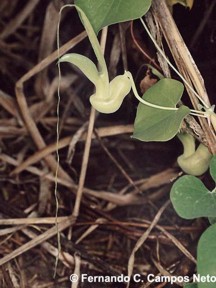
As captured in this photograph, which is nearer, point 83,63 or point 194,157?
point 83,63

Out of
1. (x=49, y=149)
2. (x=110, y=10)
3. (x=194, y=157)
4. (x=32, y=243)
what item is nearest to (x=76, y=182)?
(x=49, y=149)

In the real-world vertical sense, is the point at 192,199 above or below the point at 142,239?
above

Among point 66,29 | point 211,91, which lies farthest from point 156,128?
point 66,29

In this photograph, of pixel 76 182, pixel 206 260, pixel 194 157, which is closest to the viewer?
pixel 206 260

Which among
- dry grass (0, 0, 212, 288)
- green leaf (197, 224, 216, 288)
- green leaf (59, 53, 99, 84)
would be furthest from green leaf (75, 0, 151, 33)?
green leaf (197, 224, 216, 288)

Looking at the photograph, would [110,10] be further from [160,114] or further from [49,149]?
[49,149]

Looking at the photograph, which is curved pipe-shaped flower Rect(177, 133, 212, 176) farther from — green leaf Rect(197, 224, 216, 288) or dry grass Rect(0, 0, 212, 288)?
green leaf Rect(197, 224, 216, 288)

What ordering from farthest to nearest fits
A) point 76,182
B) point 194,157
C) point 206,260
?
point 76,182 → point 194,157 → point 206,260
